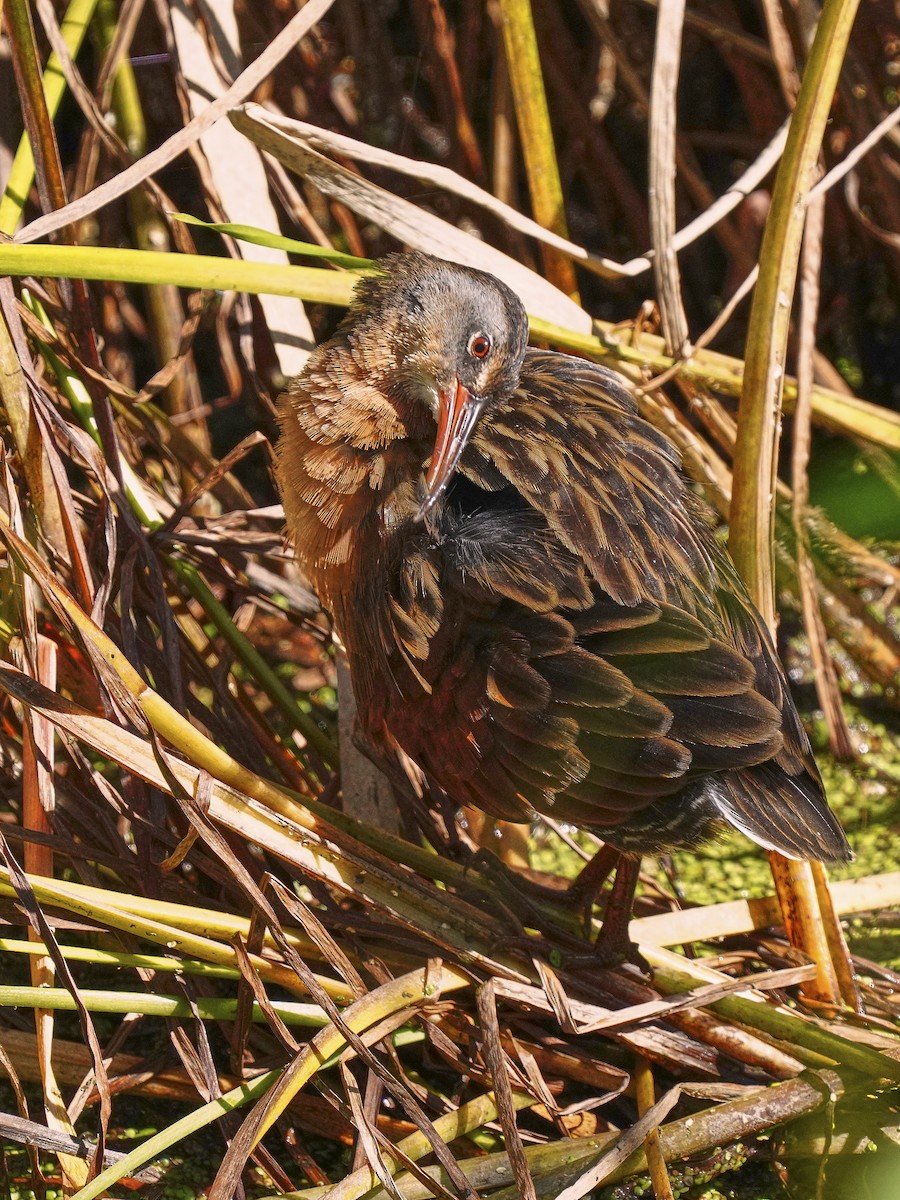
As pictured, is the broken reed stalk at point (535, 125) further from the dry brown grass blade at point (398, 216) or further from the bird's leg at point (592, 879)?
the bird's leg at point (592, 879)

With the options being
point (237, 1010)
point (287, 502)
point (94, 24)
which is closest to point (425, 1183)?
point (237, 1010)

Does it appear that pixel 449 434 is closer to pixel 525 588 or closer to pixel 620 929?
pixel 525 588

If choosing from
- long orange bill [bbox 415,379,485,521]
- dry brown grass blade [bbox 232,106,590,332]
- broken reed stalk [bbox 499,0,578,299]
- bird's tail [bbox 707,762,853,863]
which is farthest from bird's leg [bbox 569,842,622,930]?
broken reed stalk [bbox 499,0,578,299]

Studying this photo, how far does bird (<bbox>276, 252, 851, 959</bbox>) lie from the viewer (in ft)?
5.81

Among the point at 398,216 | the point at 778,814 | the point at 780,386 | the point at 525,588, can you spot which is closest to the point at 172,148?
the point at 398,216

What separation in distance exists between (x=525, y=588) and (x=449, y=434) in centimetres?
33

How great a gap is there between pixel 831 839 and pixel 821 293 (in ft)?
6.95

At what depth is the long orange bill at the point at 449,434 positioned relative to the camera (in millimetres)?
1892

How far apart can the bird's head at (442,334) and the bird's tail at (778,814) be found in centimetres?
74

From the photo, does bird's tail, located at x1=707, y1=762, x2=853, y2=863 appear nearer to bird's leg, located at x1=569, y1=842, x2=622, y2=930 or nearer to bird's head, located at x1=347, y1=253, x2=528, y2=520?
bird's leg, located at x1=569, y1=842, x2=622, y2=930

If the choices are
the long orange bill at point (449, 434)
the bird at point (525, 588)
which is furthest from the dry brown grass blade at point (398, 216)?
the long orange bill at point (449, 434)

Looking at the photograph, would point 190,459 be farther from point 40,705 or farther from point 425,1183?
point 425,1183

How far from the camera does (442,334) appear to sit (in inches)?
83.0

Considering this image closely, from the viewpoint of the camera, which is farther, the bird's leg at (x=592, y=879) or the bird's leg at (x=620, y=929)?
the bird's leg at (x=592, y=879)
